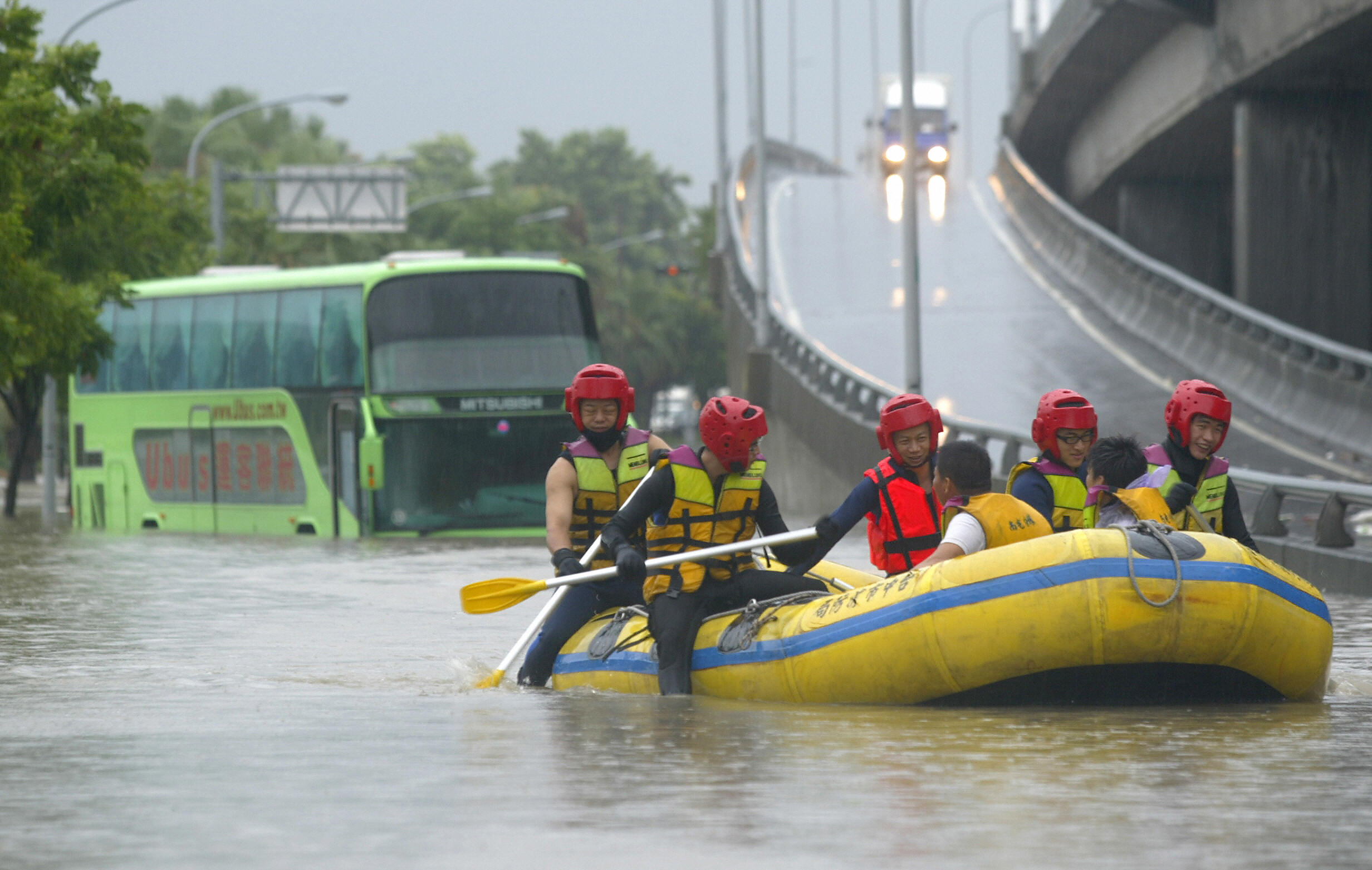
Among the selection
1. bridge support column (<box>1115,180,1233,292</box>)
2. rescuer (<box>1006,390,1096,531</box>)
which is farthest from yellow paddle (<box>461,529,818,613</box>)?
bridge support column (<box>1115,180,1233,292</box>)

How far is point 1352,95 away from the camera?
35219 millimetres

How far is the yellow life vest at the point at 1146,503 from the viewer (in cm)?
929

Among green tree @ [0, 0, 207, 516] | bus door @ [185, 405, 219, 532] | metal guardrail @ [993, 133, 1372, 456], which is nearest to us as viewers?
green tree @ [0, 0, 207, 516]

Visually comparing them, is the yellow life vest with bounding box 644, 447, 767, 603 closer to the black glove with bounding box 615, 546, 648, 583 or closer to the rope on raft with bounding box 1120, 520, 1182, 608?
the black glove with bounding box 615, 546, 648, 583

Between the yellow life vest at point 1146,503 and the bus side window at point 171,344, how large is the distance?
68.2ft

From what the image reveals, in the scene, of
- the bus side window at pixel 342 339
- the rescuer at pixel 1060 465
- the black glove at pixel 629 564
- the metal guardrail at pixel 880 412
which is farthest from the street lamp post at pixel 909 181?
the black glove at pixel 629 564

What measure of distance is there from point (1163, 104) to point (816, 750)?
3702 cm

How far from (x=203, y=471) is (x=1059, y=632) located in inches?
826

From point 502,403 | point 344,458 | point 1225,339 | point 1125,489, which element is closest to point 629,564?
point 1125,489

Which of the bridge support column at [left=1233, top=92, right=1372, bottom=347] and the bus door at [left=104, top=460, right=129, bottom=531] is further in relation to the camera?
the bridge support column at [left=1233, top=92, right=1372, bottom=347]

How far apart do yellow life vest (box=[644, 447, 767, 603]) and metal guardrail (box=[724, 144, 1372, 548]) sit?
7.19ft

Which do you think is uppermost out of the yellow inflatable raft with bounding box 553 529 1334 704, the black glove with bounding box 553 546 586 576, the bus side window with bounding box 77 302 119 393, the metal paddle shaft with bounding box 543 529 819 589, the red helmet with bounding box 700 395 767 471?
the bus side window with bounding box 77 302 119 393

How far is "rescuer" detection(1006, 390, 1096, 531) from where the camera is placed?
9.62 meters

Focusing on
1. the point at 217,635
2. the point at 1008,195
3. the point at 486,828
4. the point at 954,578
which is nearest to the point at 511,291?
the point at 217,635
